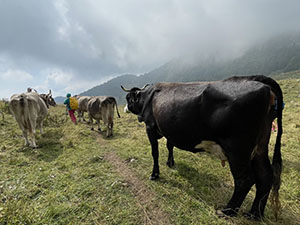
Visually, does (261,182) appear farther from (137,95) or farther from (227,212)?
(137,95)

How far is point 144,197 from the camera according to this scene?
3572 mm

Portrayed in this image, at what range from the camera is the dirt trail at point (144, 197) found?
2.96 meters

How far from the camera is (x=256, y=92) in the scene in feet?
8.13

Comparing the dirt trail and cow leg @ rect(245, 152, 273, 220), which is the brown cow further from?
cow leg @ rect(245, 152, 273, 220)

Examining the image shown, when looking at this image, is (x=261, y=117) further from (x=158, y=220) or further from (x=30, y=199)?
(x=30, y=199)

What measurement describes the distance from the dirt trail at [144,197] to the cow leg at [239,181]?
1.19m

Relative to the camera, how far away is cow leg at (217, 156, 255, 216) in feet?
8.92

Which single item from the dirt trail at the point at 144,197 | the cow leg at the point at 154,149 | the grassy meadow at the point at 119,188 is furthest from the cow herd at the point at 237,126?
the dirt trail at the point at 144,197

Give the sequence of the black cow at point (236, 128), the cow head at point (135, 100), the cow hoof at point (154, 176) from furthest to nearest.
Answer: the cow head at point (135, 100)
the cow hoof at point (154, 176)
the black cow at point (236, 128)

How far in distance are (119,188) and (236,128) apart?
A: 121 inches

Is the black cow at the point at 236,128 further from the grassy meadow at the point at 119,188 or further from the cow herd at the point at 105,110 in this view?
the cow herd at the point at 105,110

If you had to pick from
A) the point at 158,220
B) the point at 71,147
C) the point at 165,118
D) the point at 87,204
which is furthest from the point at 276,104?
the point at 71,147

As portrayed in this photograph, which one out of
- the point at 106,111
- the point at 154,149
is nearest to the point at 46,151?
the point at 106,111

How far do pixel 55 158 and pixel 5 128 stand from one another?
21.2 ft
